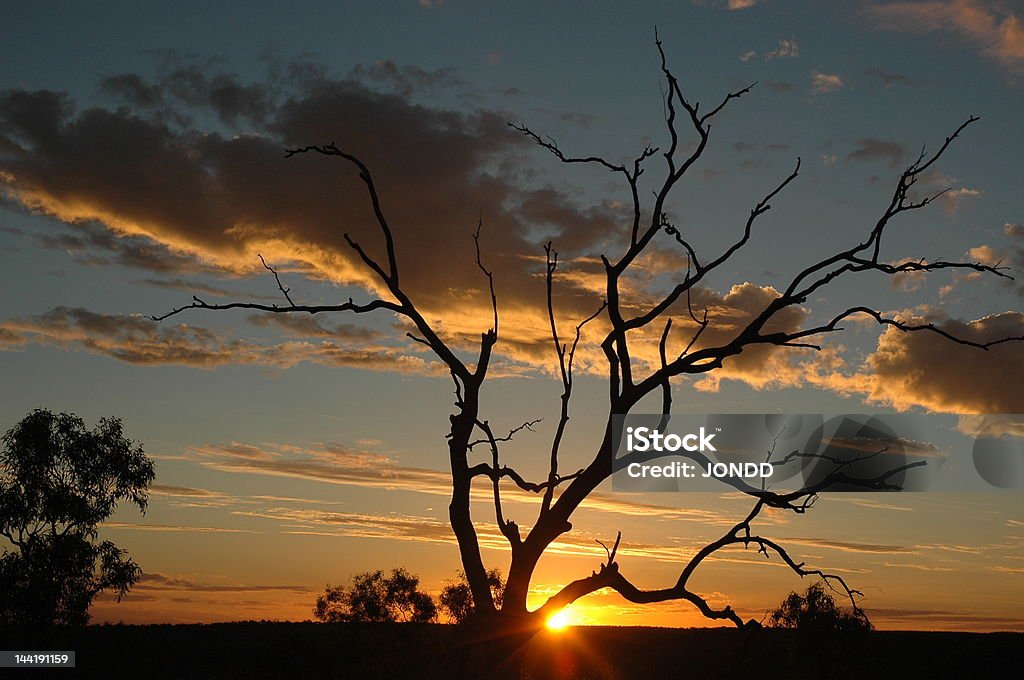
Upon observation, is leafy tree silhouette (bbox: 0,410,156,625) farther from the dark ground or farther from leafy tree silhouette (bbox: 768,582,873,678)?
leafy tree silhouette (bbox: 768,582,873,678)

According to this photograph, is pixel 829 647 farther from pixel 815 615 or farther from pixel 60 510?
pixel 60 510

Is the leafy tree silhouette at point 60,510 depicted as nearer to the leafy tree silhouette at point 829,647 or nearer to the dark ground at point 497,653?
the dark ground at point 497,653

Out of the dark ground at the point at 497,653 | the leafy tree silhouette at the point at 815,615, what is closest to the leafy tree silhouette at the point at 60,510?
the dark ground at the point at 497,653

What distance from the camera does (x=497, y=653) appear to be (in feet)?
55.0

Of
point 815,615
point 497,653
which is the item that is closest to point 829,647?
point 815,615

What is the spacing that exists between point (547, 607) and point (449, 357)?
462 cm

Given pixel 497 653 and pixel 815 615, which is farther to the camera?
pixel 815 615

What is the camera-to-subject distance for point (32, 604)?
34.4 m

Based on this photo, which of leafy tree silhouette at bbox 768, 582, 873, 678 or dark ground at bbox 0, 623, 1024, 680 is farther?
leafy tree silhouette at bbox 768, 582, 873, 678

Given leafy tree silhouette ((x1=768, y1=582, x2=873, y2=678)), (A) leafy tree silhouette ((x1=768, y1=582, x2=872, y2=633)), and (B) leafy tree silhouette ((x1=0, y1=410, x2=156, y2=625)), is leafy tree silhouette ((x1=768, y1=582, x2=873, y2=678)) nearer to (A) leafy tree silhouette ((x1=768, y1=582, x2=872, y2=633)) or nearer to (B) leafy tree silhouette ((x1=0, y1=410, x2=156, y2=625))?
(A) leafy tree silhouette ((x1=768, y1=582, x2=872, y2=633))

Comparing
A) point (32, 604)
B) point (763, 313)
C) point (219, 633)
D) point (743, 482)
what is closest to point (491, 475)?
point (743, 482)

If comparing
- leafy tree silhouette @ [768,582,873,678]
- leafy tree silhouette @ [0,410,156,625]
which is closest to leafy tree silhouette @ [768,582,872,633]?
leafy tree silhouette @ [768,582,873,678]

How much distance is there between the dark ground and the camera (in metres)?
19.0

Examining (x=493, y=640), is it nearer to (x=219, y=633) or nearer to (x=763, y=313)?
(x=763, y=313)
